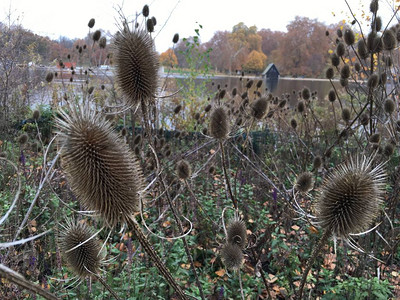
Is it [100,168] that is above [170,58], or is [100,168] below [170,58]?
below

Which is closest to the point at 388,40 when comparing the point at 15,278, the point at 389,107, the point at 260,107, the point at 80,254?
the point at 389,107

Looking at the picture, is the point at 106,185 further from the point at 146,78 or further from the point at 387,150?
the point at 387,150

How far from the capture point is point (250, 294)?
3012mm

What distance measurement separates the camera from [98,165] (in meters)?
1.31

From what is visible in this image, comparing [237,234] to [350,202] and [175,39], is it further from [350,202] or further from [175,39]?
[175,39]

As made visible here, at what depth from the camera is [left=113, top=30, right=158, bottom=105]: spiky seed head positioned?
2186 millimetres

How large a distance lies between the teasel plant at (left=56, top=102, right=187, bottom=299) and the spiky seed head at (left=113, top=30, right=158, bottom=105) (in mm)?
878

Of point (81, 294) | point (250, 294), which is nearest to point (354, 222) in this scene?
point (250, 294)

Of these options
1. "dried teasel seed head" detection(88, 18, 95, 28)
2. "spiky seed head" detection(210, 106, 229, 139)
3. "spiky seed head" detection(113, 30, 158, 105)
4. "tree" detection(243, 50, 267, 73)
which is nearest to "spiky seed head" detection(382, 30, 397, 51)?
"spiky seed head" detection(210, 106, 229, 139)

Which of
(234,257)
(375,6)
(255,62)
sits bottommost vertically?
(234,257)

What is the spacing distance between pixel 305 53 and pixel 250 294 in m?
42.4

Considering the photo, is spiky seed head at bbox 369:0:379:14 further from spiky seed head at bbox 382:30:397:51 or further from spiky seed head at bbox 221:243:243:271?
spiky seed head at bbox 221:243:243:271

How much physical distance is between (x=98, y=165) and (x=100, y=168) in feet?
0.08

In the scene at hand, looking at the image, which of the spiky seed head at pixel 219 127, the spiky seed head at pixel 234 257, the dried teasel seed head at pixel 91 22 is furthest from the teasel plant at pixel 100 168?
the dried teasel seed head at pixel 91 22
